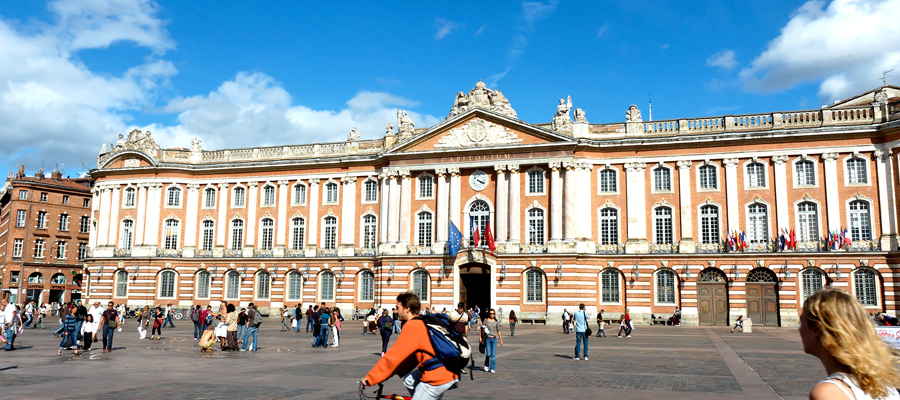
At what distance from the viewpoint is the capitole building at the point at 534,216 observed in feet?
141

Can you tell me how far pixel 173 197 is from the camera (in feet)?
189

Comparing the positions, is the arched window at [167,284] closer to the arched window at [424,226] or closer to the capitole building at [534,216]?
the capitole building at [534,216]

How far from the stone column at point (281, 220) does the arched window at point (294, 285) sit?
181cm

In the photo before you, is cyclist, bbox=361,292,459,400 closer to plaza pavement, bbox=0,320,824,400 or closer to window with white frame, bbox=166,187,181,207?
plaza pavement, bbox=0,320,824,400

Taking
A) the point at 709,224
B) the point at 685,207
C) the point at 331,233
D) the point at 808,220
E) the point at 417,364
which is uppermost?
the point at 685,207

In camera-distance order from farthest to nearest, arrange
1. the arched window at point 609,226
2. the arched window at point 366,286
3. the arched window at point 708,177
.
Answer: the arched window at point 366,286 < the arched window at point 609,226 < the arched window at point 708,177

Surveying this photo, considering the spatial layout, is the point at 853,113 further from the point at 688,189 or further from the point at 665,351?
the point at 665,351

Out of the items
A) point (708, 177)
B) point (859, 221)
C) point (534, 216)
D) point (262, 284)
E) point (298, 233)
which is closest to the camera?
point (859, 221)

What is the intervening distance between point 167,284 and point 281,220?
10.9 meters

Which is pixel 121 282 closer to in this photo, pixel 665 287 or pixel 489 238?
pixel 489 238

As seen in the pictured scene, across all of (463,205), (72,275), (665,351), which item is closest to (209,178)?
(463,205)

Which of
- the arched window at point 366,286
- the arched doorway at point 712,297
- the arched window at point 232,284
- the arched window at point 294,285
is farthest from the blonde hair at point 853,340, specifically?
the arched window at point 232,284

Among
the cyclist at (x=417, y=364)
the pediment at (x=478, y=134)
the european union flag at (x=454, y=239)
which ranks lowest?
the cyclist at (x=417, y=364)

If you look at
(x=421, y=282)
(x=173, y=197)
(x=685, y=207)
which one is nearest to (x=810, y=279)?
(x=685, y=207)
